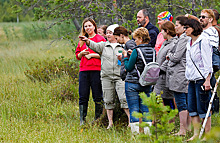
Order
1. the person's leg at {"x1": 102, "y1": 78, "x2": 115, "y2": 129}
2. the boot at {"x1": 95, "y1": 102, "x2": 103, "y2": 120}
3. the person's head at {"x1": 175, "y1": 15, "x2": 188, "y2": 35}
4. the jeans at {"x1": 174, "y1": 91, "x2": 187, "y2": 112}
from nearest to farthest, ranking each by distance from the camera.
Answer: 1. the person's head at {"x1": 175, "y1": 15, "x2": 188, "y2": 35}
2. the jeans at {"x1": 174, "y1": 91, "x2": 187, "y2": 112}
3. the person's leg at {"x1": 102, "y1": 78, "x2": 115, "y2": 129}
4. the boot at {"x1": 95, "y1": 102, "x2": 103, "y2": 120}

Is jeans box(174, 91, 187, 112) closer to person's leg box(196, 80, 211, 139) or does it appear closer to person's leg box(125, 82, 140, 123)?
person's leg box(196, 80, 211, 139)

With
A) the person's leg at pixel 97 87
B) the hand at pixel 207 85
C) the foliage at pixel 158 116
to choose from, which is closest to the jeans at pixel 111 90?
the person's leg at pixel 97 87

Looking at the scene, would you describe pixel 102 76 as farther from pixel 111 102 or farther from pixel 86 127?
pixel 86 127

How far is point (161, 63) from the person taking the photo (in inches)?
206

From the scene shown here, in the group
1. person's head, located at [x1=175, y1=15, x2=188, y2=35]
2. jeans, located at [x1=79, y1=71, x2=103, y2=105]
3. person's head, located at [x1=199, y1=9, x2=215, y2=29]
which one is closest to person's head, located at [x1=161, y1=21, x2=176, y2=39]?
person's head, located at [x1=175, y1=15, x2=188, y2=35]

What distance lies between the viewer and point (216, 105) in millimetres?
4355

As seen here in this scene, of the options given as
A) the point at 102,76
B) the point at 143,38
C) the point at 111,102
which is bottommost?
the point at 111,102

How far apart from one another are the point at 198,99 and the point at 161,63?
1.15 meters

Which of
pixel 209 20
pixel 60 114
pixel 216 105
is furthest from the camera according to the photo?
pixel 60 114

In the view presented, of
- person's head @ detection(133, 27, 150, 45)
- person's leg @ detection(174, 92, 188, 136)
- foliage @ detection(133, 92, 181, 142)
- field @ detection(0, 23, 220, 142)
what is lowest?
field @ detection(0, 23, 220, 142)

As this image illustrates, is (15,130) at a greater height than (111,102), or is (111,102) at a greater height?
(111,102)

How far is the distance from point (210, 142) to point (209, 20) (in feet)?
10.9

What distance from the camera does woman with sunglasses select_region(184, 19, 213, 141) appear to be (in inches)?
163

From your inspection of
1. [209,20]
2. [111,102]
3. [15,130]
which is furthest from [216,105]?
[15,130]
